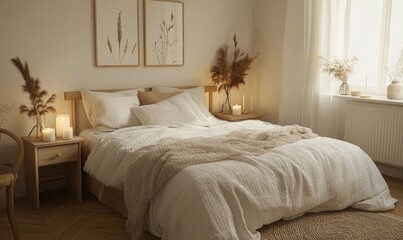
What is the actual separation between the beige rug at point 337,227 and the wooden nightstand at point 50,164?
1.72 meters

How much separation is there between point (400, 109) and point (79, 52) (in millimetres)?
3078

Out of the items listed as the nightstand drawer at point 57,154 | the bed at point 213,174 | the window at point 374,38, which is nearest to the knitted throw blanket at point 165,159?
the bed at point 213,174

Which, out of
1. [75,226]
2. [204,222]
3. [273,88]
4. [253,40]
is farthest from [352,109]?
[75,226]

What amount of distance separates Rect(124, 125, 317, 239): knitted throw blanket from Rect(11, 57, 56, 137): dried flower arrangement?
117 centimetres

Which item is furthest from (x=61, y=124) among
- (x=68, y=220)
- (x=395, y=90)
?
(x=395, y=90)

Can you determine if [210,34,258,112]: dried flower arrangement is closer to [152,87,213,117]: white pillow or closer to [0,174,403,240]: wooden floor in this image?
[152,87,213,117]: white pillow

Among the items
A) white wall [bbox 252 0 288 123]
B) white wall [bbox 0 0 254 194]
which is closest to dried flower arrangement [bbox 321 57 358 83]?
white wall [bbox 252 0 288 123]

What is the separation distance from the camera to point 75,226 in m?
2.98

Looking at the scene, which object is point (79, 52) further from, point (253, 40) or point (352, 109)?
point (352, 109)

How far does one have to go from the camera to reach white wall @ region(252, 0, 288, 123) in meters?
4.76

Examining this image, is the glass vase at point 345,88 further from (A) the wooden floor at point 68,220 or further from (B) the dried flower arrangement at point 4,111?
(B) the dried flower arrangement at point 4,111

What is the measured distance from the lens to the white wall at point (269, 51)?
476 cm

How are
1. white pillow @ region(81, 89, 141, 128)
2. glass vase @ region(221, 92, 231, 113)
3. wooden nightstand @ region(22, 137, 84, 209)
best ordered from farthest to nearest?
1. glass vase @ region(221, 92, 231, 113)
2. white pillow @ region(81, 89, 141, 128)
3. wooden nightstand @ region(22, 137, 84, 209)

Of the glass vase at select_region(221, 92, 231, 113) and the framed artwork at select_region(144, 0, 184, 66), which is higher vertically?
the framed artwork at select_region(144, 0, 184, 66)
